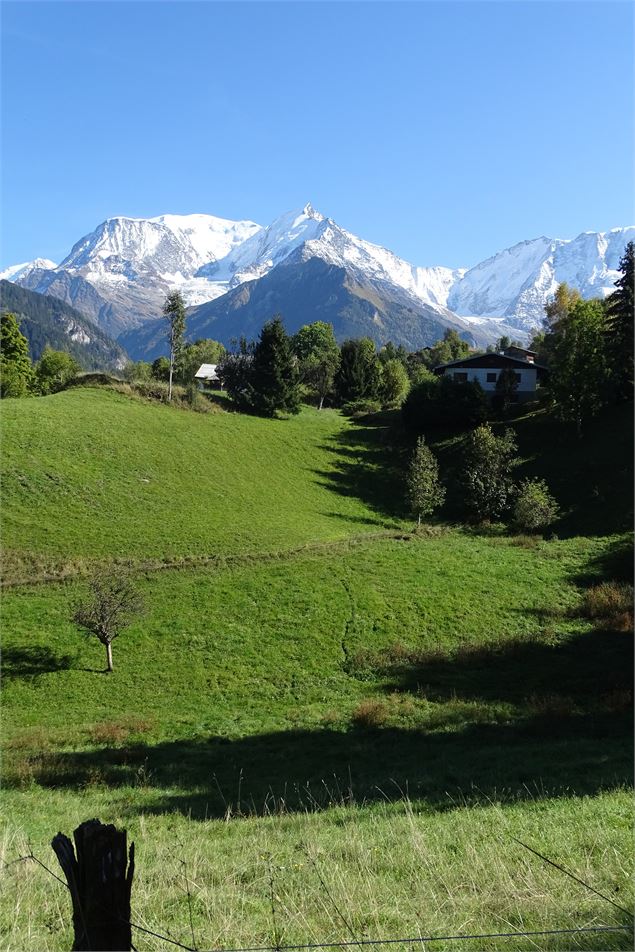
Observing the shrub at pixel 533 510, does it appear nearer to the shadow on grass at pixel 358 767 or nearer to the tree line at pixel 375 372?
the tree line at pixel 375 372

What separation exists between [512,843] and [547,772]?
6.07 meters

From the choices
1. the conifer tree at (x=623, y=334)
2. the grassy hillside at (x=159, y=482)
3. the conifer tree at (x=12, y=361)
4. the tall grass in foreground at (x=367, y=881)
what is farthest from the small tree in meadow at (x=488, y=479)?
the conifer tree at (x=12, y=361)

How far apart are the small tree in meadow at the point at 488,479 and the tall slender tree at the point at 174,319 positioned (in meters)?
39.2

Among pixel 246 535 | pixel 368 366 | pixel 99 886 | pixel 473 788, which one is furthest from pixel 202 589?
pixel 368 366

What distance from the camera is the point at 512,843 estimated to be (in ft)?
27.6

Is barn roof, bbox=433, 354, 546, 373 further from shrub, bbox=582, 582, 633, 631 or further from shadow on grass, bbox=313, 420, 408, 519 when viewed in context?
shrub, bbox=582, 582, 633, 631

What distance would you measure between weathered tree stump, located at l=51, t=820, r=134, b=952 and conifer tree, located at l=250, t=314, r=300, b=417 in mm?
72921

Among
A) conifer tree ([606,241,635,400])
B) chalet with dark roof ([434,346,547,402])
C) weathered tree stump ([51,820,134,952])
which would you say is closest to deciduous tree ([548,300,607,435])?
conifer tree ([606,241,635,400])

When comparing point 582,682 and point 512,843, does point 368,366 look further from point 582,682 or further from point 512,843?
point 512,843

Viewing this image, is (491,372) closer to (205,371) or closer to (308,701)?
(205,371)

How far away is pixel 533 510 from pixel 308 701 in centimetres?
2985

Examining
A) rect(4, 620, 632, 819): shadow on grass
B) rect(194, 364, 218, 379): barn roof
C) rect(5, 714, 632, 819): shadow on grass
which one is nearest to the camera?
rect(5, 714, 632, 819): shadow on grass

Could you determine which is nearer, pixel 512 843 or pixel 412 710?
pixel 512 843

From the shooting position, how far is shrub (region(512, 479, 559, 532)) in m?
45.5
